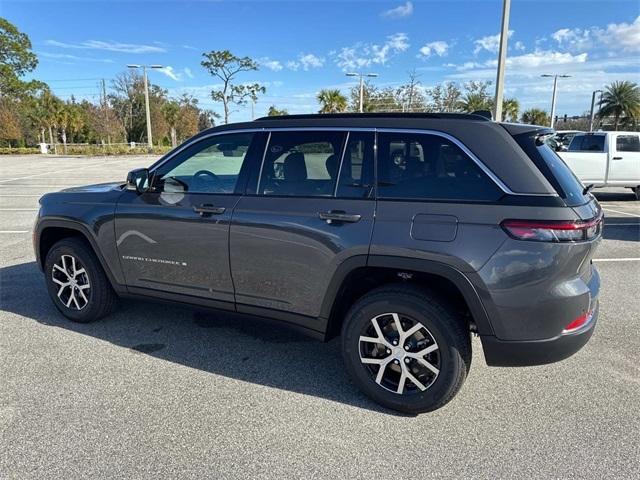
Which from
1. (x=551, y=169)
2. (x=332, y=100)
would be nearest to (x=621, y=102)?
(x=332, y=100)

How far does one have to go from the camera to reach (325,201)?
2.92 metres

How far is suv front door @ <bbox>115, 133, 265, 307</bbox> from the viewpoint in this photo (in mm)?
3307

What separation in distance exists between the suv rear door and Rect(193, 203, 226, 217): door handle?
0.14 meters

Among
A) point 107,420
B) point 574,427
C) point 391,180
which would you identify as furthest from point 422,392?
point 107,420

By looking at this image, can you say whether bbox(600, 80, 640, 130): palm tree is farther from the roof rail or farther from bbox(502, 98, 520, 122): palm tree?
the roof rail

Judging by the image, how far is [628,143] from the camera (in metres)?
12.3

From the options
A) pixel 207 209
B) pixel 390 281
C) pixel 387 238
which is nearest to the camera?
pixel 387 238

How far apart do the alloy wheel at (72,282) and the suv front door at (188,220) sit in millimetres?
559

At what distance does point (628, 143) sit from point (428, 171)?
41.4ft

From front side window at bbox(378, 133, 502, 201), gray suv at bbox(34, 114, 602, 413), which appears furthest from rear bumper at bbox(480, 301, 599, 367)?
front side window at bbox(378, 133, 502, 201)

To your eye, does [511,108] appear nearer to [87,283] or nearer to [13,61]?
[87,283]

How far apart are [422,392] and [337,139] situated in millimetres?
1727

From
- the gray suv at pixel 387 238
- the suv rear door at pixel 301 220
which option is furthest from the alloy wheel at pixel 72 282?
A: the suv rear door at pixel 301 220

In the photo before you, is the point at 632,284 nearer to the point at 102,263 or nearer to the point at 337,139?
the point at 337,139
